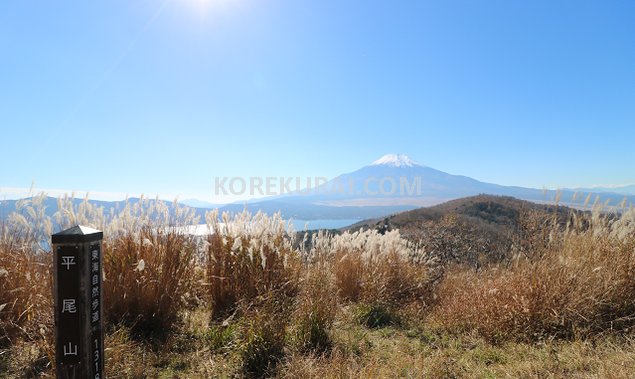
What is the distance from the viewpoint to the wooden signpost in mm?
2160

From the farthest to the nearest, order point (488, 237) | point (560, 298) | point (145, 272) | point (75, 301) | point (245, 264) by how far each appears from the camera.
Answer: point (488, 237) → point (245, 264) → point (560, 298) → point (145, 272) → point (75, 301)

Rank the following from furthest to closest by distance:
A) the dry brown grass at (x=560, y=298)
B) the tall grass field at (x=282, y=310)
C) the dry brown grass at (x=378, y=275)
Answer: the dry brown grass at (x=378, y=275), the dry brown grass at (x=560, y=298), the tall grass field at (x=282, y=310)

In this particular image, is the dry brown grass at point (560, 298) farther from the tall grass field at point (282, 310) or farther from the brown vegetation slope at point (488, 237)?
the brown vegetation slope at point (488, 237)

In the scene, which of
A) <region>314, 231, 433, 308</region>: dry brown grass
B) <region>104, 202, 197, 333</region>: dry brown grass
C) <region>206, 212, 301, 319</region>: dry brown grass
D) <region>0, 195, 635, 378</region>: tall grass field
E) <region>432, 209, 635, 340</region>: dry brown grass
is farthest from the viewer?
<region>314, 231, 433, 308</region>: dry brown grass

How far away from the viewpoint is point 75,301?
218 cm

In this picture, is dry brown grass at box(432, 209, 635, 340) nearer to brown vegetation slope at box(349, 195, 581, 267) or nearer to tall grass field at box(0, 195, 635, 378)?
tall grass field at box(0, 195, 635, 378)

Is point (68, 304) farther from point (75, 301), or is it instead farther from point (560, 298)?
point (560, 298)

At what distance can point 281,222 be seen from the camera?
5.54 metres

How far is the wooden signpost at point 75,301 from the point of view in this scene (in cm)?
216

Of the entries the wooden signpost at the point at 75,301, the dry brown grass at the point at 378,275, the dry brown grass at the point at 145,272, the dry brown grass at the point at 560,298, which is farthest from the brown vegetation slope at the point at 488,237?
the wooden signpost at the point at 75,301

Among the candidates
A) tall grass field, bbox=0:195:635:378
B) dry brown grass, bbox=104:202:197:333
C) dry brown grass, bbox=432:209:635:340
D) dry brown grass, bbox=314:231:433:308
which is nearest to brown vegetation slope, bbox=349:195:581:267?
tall grass field, bbox=0:195:635:378

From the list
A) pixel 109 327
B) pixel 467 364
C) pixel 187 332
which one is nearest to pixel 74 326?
pixel 109 327

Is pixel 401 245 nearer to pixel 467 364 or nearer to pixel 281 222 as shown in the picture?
pixel 281 222

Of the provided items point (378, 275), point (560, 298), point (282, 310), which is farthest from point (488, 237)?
point (282, 310)
